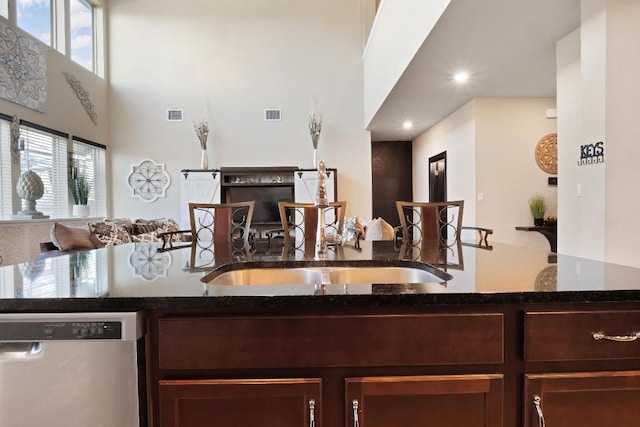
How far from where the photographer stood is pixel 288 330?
0.86 meters

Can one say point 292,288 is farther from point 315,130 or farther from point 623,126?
point 315,130

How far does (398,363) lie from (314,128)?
6308mm

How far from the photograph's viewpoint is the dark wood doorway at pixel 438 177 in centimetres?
658

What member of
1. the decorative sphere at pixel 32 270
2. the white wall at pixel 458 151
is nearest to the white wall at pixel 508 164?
the white wall at pixel 458 151

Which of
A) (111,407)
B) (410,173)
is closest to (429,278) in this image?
(111,407)

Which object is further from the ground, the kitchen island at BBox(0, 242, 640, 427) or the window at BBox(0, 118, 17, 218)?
the window at BBox(0, 118, 17, 218)

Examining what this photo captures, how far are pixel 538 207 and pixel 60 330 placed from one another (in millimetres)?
5578

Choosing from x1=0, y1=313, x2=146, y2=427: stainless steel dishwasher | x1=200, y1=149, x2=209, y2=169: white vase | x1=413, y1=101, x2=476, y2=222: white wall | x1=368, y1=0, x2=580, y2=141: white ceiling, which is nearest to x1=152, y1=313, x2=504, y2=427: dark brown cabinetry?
x1=0, y1=313, x2=146, y2=427: stainless steel dishwasher

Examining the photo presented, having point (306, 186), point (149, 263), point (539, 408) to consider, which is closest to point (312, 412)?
point (539, 408)

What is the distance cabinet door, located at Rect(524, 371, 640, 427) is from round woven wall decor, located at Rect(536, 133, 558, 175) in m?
5.06

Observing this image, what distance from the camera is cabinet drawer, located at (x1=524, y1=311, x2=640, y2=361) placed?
85 centimetres

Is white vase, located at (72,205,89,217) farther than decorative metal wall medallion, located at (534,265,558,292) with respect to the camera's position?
Yes

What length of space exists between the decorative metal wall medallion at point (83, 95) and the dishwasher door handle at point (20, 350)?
6.53 m

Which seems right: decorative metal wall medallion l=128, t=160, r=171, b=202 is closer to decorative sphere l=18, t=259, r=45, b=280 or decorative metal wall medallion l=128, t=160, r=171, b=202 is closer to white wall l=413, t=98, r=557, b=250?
white wall l=413, t=98, r=557, b=250
